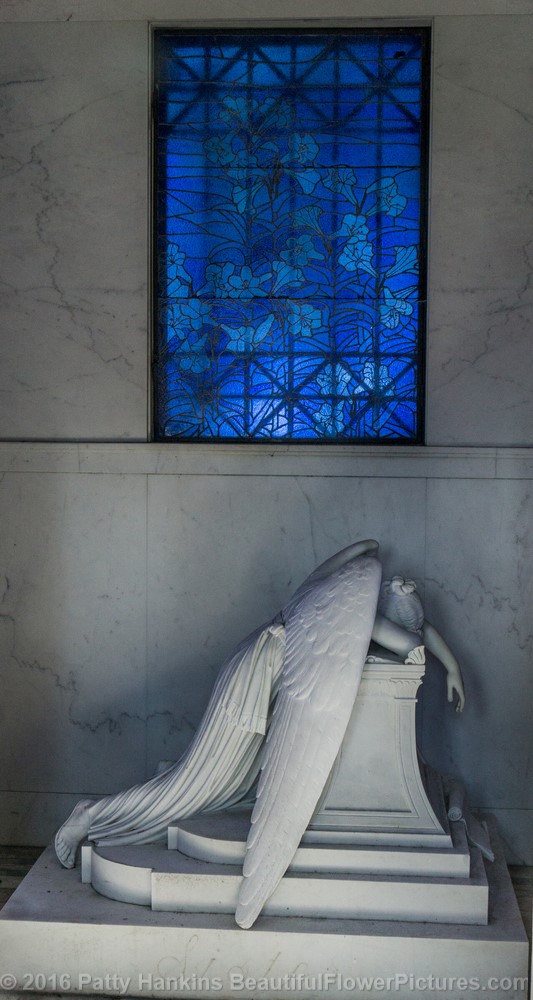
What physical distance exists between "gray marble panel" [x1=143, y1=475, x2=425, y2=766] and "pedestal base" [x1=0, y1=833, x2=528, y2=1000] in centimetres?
152

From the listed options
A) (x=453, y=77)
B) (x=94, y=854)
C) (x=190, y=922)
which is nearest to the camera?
(x=190, y=922)

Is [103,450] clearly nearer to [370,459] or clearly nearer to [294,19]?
[370,459]

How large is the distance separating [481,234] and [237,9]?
163 centimetres

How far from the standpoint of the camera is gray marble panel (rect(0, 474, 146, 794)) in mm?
5508

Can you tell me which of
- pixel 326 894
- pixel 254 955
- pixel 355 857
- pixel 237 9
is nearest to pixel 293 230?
pixel 237 9

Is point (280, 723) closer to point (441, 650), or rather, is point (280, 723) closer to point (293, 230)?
point (441, 650)

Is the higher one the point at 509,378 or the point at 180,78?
the point at 180,78

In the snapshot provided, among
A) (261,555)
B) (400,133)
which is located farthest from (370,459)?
(400,133)

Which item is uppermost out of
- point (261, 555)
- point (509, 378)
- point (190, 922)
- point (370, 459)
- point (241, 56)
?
point (241, 56)

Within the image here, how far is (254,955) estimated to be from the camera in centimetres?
399

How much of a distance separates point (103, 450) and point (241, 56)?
2093mm

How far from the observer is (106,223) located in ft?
17.8

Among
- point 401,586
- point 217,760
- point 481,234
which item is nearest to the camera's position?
point 217,760

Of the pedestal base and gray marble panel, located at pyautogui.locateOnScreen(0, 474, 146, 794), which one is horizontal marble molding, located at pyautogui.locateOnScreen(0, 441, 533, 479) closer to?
gray marble panel, located at pyautogui.locateOnScreen(0, 474, 146, 794)
